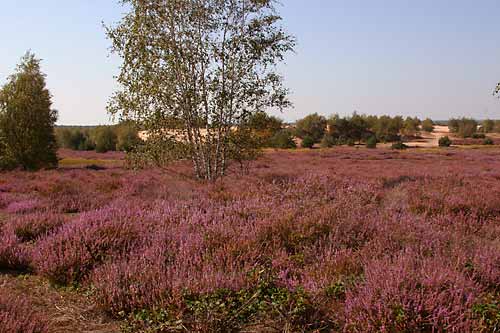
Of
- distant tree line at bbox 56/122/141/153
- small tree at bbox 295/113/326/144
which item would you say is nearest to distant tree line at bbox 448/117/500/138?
small tree at bbox 295/113/326/144

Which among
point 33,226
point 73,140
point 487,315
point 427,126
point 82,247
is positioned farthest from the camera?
point 427,126

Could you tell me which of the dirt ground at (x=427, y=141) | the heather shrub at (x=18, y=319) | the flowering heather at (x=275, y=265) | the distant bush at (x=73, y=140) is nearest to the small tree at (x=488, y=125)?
the dirt ground at (x=427, y=141)

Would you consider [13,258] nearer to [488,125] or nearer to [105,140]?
[105,140]

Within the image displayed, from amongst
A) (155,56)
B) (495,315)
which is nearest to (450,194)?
(495,315)

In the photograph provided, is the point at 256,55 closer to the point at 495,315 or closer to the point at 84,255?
the point at 84,255

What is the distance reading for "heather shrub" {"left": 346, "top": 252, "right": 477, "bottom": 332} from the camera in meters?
3.03

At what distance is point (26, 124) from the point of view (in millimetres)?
30625

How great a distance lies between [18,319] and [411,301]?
2.83 metres

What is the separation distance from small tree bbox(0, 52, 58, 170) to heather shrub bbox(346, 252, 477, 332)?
31.6m

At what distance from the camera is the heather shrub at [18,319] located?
2.84 metres

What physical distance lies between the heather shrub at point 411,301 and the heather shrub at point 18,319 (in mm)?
2223

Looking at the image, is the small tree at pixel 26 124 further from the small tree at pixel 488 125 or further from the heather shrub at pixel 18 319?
the small tree at pixel 488 125

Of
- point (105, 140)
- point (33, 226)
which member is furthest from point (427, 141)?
point (33, 226)

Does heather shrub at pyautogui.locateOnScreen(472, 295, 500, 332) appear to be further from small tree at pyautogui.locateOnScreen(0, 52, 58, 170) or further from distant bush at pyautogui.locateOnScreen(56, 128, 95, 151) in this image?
distant bush at pyautogui.locateOnScreen(56, 128, 95, 151)
